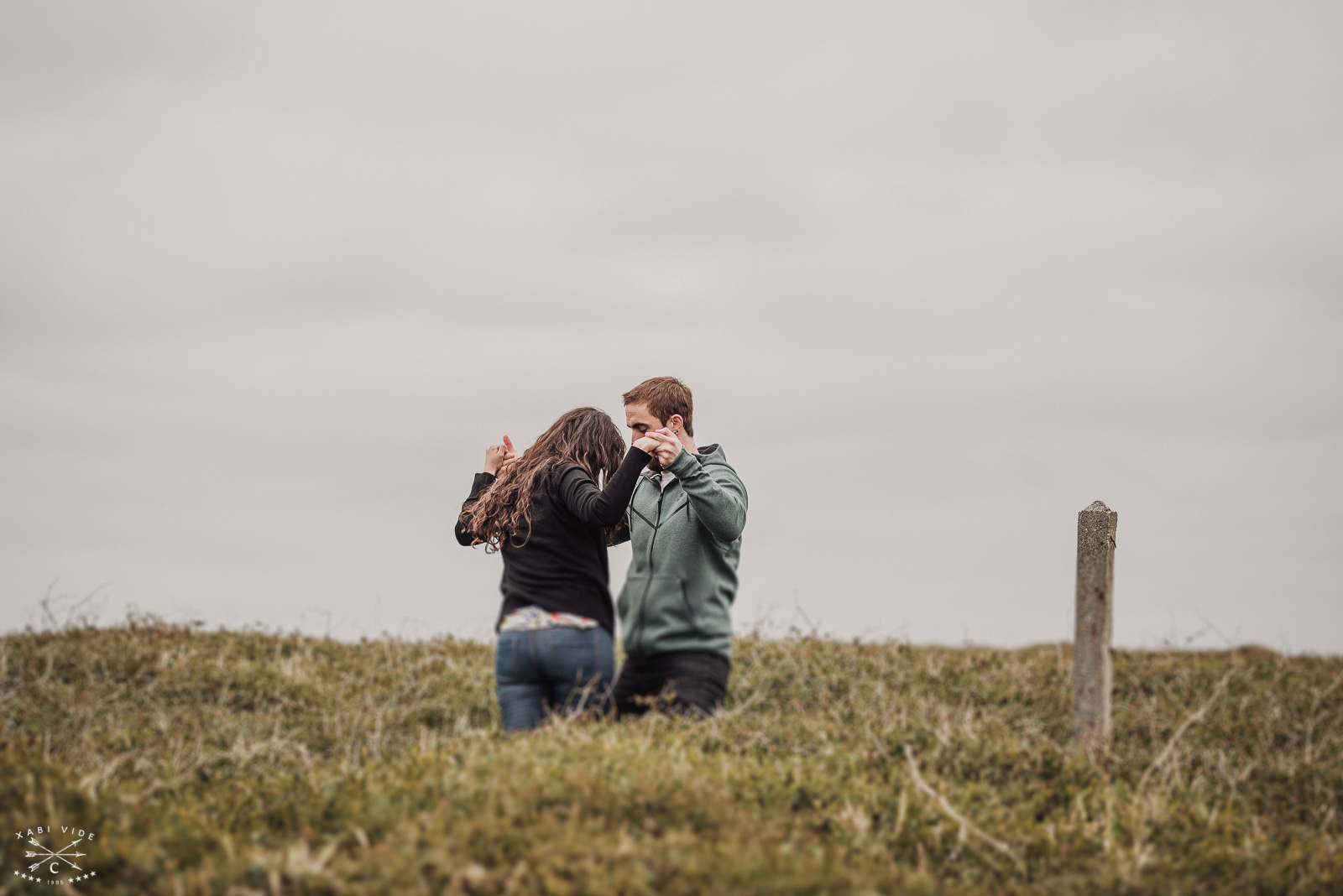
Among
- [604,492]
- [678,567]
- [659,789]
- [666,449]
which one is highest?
[666,449]

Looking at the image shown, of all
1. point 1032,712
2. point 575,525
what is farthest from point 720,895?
point 1032,712

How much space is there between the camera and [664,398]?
20.7ft

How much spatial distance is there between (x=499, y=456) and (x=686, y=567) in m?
1.66

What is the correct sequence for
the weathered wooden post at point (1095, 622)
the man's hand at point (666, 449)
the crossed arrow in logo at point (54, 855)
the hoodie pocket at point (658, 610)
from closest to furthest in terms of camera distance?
the crossed arrow in logo at point (54, 855) → the man's hand at point (666, 449) → the hoodie pocket at point (658, 610) → the weathered wooden post at point (1095, 622)

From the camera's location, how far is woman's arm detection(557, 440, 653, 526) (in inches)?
221

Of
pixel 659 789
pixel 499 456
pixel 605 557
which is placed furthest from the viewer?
pixel 499 456

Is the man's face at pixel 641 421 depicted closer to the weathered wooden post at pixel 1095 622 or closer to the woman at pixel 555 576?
the woman at pixel 555 576

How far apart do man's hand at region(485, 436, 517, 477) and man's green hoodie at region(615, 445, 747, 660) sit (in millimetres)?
1128

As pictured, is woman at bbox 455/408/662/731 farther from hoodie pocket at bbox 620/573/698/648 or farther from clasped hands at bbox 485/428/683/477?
hoodie pocket at bbox 620/573/698/648

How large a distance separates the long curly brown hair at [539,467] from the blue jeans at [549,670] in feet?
2.11

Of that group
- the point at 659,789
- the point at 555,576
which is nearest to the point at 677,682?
the point at 555,576

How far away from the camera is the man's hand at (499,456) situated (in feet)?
22.2

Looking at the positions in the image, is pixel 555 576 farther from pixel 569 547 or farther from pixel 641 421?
pixel 641 421

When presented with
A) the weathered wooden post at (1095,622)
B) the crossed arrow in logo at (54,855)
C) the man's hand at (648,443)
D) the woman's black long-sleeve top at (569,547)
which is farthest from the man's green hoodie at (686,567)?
the weathered wooden post at (1095,622)
